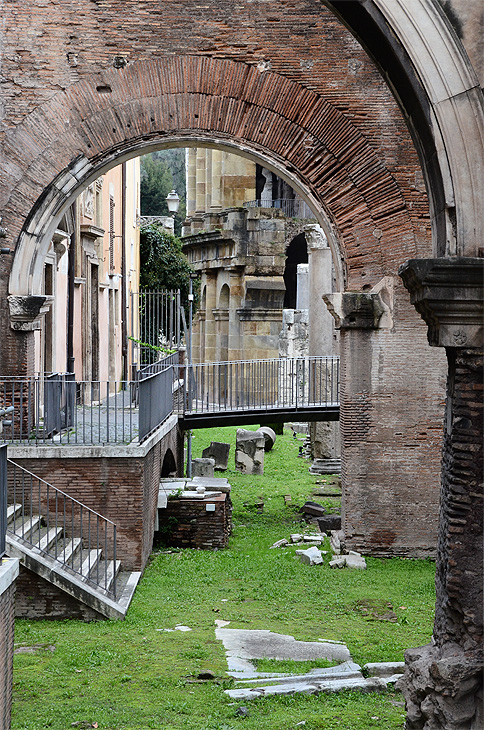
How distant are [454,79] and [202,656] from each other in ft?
19.5

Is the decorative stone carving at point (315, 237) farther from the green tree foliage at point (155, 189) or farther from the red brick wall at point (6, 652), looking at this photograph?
the green tree foliage at point (155, 189)

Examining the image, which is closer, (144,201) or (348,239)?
(348,239)

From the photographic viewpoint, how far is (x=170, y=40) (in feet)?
46.4

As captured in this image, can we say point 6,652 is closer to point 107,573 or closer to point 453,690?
point 453,690

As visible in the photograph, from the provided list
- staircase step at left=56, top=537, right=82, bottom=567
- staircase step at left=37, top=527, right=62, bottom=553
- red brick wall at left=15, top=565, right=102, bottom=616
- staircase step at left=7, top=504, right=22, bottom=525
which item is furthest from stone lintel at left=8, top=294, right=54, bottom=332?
red brick wall at left=15, top=565, right=102, bottom=616

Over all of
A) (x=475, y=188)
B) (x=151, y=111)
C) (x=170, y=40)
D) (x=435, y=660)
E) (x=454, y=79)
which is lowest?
(x=435, y=660)

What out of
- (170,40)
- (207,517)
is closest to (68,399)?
(207,517)

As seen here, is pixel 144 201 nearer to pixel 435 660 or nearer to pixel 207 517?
pixel 207 517

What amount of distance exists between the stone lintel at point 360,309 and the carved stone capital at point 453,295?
822 cm

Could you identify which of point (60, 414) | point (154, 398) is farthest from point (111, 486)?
point (154, 398)

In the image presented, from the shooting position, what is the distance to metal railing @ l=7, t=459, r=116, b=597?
11.4 metres

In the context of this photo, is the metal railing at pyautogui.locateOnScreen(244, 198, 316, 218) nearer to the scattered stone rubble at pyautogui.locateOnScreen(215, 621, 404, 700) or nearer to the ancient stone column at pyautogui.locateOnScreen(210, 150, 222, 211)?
the ancient stone column at pyautogui.locateOnScreen(210, 150, 222, 211)

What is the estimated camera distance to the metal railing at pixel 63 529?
37.5ft

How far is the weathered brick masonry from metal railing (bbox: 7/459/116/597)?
7.81 feet
